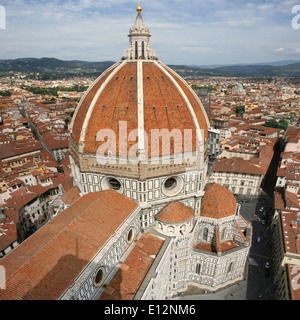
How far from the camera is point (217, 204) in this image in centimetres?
2406

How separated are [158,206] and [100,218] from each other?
6069 millimetres

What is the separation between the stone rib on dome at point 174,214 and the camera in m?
20.9

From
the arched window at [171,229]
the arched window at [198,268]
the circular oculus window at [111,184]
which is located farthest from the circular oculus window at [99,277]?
the arched window at [198,268]

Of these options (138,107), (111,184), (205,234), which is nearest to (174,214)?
(205,234)

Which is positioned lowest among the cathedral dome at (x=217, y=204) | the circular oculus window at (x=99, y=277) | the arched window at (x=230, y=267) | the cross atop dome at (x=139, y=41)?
the arched window at (x=230, y=267)

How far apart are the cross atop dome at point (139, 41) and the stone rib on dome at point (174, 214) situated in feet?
48.9

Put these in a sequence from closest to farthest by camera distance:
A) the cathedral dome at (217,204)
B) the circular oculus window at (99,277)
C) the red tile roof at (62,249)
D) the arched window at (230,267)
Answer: the red tile roof at (62,249) → the circular oculus window at (99,277) → the cathedral dome at (217,204) → the arched window at (230,267)

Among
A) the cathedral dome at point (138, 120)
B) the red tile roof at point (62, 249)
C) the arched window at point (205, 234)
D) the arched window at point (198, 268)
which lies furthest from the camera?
the arched window at point (205, 234)

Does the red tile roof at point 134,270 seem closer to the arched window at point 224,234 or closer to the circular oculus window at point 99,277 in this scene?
the circular oculus window at point 99,277

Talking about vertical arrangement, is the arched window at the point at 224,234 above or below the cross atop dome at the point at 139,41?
below

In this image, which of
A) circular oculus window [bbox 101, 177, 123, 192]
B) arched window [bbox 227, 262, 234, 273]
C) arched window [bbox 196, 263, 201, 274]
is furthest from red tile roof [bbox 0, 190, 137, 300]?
arched window [bbox 227, 262, 234, 273]

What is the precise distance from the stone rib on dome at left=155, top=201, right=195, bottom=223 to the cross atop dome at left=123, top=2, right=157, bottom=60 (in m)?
14.9

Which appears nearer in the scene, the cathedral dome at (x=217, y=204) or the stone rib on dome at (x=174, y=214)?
the stone rib on dome at (x=174, y=214)
